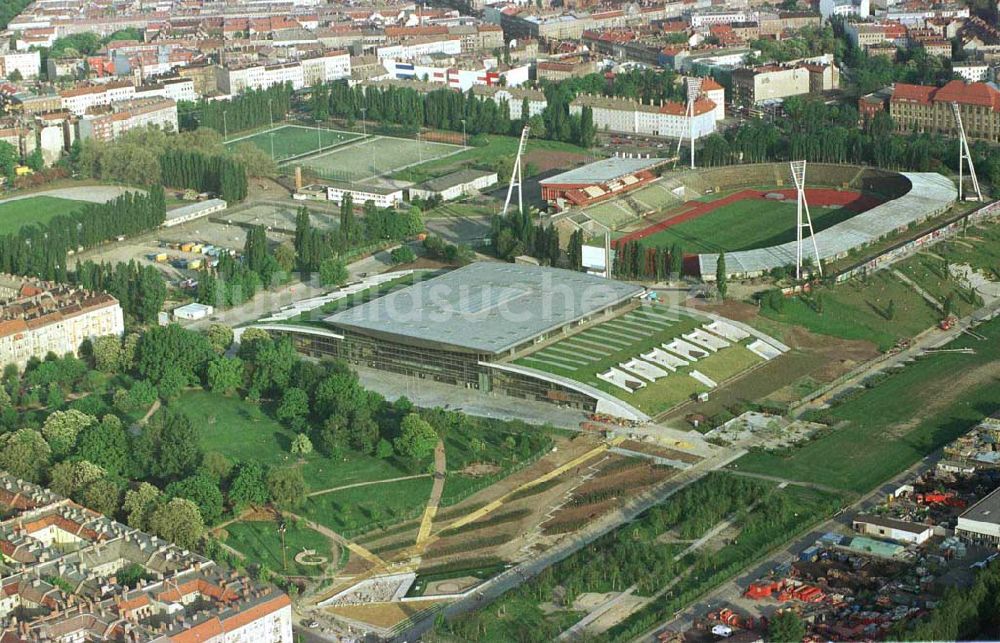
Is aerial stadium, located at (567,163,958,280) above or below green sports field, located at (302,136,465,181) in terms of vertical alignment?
above

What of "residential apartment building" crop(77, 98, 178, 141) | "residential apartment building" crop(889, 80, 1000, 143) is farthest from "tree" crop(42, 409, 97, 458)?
"residential apartment building" crop(889, 80, 1000, 143)

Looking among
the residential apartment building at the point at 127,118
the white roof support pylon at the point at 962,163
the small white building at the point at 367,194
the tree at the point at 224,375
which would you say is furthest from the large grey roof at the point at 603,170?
the residential apartment building at the point at 127,118

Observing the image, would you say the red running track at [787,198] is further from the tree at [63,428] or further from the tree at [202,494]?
the tree at [202,494]

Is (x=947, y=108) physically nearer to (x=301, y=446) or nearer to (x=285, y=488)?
(x=301, y=446)

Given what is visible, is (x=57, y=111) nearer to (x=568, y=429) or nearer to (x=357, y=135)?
(x=357, y=135)

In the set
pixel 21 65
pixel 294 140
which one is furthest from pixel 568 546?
pixel 21 65

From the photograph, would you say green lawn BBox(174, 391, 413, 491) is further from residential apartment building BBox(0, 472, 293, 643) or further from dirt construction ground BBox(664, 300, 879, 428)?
dirt construction ground BBox(664, 300, 879, 428)
